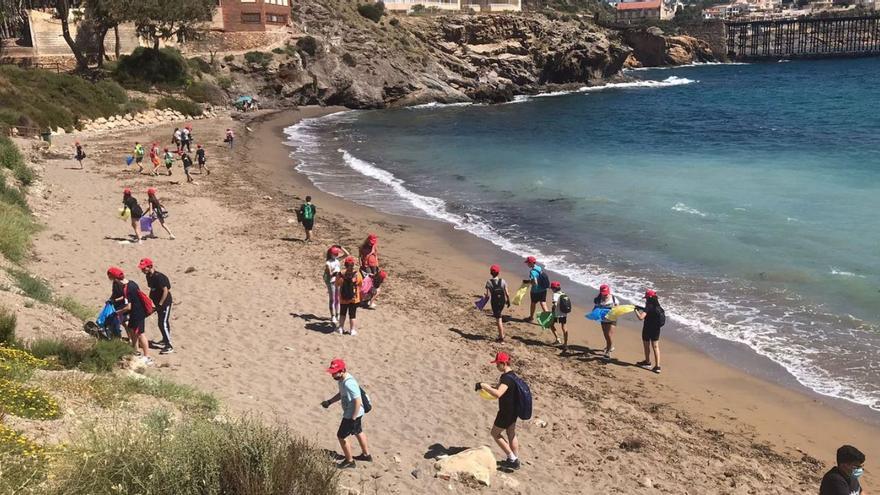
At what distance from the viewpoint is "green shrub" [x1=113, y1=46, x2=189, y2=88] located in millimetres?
47759

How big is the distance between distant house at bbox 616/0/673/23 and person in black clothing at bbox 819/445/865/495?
188 m

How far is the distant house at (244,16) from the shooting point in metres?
59.7

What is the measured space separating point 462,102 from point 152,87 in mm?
30775

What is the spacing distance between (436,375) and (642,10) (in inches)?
7472

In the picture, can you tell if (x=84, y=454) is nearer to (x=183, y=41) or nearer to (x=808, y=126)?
(x=808, y=126)

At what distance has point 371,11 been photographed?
74875 millimetres

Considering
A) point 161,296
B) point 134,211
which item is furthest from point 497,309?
point 134,211

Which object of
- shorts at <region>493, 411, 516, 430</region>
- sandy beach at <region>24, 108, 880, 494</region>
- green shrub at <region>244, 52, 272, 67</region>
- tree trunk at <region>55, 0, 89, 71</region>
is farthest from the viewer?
green shrub at <region>244, 52, 272, 67</region>

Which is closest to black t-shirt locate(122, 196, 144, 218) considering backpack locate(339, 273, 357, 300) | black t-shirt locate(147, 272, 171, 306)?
black t-shirt locate(147, 272, 171, 306)

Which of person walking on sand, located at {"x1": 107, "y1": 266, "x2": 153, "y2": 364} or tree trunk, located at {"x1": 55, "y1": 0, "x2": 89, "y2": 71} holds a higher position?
tree trunk, located at {"x1": 55, "y1": 0, "x2": 89, "y2": 71}

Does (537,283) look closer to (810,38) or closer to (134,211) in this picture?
(134,211)

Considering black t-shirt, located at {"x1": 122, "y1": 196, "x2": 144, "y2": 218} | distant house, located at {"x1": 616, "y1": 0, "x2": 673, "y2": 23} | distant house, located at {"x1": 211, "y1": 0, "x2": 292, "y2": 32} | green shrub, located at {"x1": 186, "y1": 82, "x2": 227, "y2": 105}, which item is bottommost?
black t-shirt, located at {"x1": 122, "y1": 196, "x2": 144, "y2": 218}

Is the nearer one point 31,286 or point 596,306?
point 31,286

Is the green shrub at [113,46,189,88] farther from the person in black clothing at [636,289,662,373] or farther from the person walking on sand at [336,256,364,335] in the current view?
the person in black clothing at [636,289,662,373]
